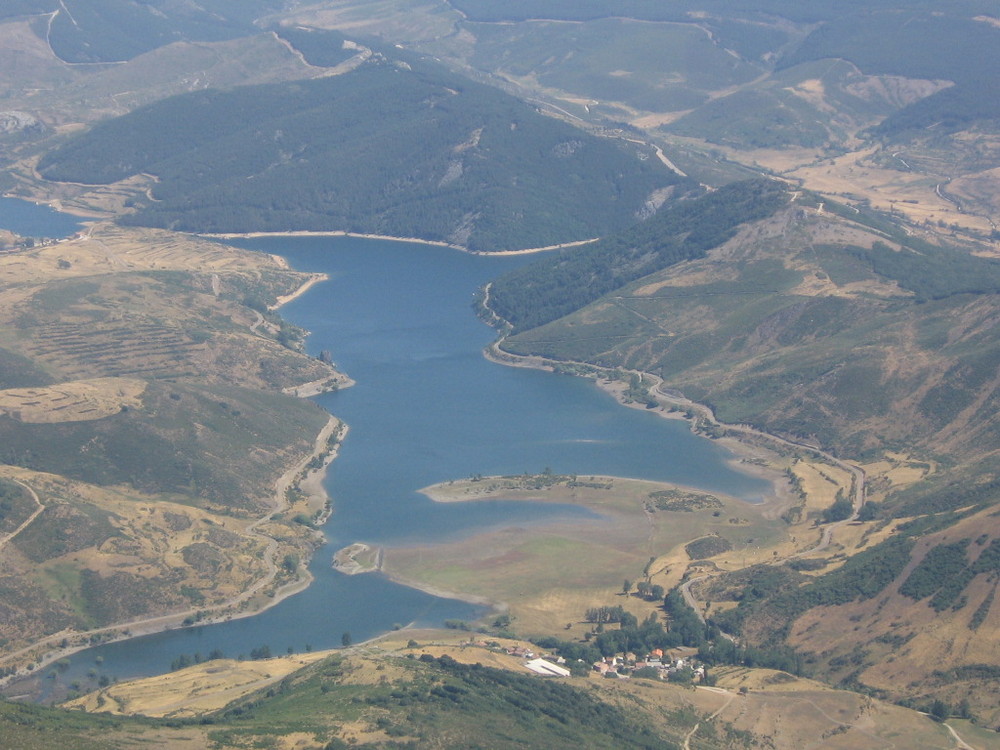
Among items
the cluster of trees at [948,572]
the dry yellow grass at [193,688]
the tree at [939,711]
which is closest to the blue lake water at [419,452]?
the dry yellow grass at [193,688]

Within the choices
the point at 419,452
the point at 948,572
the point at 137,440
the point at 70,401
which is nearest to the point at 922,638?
the point at 948,572

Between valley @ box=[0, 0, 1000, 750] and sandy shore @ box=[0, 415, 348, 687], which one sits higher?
valley @ box=[0, 0, 1000, 750]

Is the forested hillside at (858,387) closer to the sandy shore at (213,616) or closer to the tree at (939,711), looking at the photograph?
the tree at (939,711)

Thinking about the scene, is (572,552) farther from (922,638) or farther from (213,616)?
(922,638)

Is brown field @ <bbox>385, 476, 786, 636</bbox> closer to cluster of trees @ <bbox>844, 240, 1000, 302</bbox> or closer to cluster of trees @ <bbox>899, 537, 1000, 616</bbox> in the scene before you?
cluster of trees @ <bbox>899, 537, 1000, 616</bbox>

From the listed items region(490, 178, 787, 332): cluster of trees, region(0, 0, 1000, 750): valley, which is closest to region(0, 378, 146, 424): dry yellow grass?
region(0, 0, 1000, 750): valley

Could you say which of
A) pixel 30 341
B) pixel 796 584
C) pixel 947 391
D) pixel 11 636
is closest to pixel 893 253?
pixel 947 391
